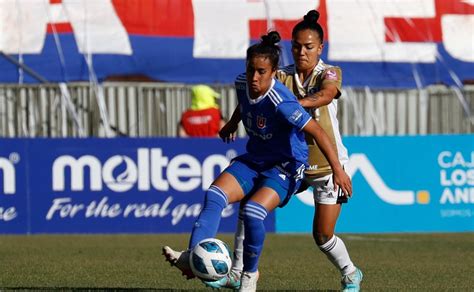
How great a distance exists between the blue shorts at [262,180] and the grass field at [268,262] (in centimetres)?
127

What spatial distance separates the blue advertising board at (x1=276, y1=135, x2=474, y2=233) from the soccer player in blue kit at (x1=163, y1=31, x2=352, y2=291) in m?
7.58

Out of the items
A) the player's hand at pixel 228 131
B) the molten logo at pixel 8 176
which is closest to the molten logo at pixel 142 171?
the molten logo at pixel 8 176

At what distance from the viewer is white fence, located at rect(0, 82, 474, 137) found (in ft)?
64.9

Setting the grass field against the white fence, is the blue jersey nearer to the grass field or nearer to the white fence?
the grass field

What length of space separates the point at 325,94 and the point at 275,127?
455 mm

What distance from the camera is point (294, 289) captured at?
9.39m

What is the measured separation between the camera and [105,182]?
1567 cm

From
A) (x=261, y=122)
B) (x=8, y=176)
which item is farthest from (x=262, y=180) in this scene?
(x=8, y=176)

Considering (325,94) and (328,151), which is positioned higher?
(325,94)

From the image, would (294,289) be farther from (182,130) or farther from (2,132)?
(2,132)

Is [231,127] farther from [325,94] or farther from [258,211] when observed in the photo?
[258,211]

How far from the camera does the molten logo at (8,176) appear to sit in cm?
1559

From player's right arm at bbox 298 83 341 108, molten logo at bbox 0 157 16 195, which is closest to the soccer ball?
player's right arm at bbox 298 83 341 108

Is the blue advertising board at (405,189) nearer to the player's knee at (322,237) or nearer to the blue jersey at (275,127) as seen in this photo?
the player's knee at (322,237)
